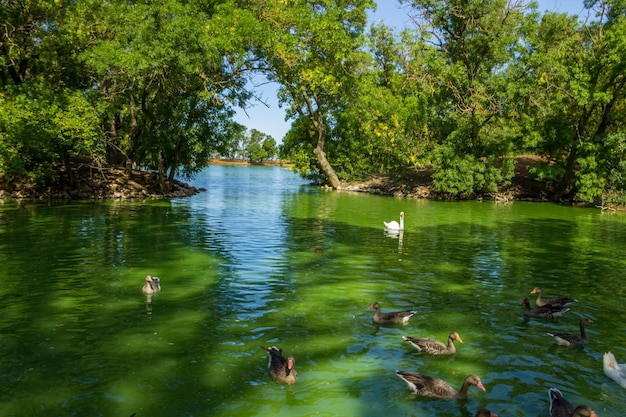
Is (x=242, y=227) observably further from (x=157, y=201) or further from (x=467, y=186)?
(x=467, y=186)

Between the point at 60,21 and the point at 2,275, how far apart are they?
26.8 metres

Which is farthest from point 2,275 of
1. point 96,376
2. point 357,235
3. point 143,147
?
point 143,147

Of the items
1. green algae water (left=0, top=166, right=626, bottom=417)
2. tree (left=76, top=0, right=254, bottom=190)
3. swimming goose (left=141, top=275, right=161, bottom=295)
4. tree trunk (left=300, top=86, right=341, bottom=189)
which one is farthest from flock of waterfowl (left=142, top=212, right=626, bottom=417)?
tree trunk (left=300, top=86, right=341, bottom=189)

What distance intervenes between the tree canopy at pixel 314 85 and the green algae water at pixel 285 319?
47.4 feet

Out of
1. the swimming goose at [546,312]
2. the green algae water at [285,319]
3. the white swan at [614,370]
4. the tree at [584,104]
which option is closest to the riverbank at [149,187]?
the tree at [584,104]

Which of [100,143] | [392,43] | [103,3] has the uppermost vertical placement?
[392,43]

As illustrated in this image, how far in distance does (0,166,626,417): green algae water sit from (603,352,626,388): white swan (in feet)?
0.58

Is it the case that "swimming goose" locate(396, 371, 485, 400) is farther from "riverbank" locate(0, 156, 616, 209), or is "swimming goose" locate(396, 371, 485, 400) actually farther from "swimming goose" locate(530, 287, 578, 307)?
"riverbank" locate(0, 156, 616, 209)

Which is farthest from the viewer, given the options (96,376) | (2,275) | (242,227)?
(242,227)

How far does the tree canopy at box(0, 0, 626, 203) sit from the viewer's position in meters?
33.9

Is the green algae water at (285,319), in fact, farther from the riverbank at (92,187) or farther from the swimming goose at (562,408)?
the riverbank at (92,187)

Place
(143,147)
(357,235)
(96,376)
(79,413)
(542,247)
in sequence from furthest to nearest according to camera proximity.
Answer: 1. (143,147)
2. (357,235)
3. (542,247)
4. (96,376)
5. (79,413)

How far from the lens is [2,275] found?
14352 millimetres

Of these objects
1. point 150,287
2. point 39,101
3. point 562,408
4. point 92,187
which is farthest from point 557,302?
point 92,187
